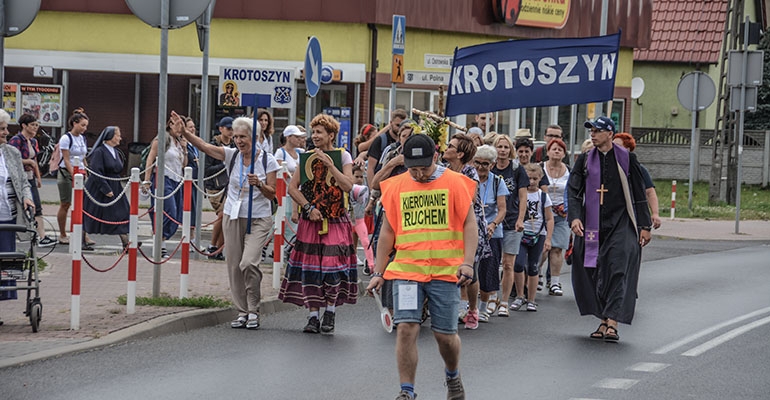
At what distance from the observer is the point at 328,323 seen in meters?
11.3

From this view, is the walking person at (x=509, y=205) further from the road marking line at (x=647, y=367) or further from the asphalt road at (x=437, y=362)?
the road marking line at (x=647, y=367)

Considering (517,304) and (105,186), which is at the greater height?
(105,186)

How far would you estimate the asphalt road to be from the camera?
8609mm

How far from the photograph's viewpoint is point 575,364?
9.95 m

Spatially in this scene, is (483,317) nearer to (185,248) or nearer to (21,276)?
(185,248)

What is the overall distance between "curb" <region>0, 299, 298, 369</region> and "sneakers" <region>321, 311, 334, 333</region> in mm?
1035

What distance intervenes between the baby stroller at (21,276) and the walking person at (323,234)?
7.36ft

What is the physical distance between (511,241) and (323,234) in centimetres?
255

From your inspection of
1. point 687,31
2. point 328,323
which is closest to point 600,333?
point 328,323

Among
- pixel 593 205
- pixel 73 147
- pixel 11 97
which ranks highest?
pixel 11 97

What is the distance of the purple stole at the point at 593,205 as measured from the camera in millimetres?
11680

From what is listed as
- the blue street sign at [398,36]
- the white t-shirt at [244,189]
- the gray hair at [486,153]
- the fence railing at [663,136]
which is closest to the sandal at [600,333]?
the gray hair at [486,153]

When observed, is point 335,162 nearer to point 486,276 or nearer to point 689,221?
point 486,276

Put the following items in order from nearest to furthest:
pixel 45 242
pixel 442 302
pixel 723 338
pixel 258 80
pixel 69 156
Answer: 1. pixel 442 302
2. pixel 723 338
3. pixel 258 80
4. pixel 45 242
5. pixel 69 156
